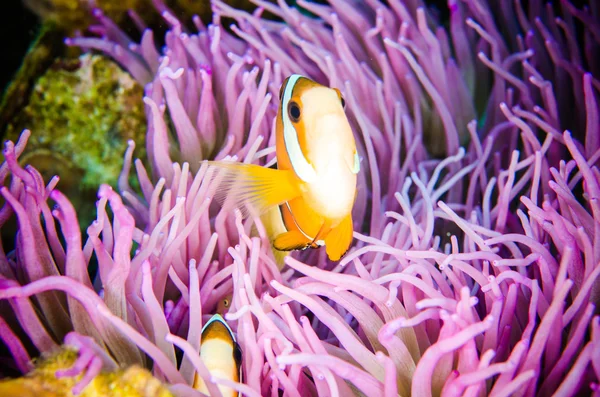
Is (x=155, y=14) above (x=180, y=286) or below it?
above

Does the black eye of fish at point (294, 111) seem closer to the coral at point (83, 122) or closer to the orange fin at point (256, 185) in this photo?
the orange fin at point (256, 185)

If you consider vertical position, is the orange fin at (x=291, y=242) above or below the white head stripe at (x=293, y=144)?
below

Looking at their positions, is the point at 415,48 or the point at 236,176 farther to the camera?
the point at 415,48

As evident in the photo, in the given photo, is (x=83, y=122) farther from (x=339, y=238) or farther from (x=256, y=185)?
(x=339, y=238)

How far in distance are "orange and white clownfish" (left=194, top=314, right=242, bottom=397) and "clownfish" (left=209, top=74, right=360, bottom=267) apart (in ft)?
0.60

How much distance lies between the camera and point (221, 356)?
70cm

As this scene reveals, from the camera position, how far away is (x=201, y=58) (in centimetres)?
126

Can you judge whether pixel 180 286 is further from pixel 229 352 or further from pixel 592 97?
pixel 592 97

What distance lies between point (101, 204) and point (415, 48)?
847mm

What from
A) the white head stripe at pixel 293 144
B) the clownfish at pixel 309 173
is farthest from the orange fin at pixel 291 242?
the white head stripe at pixel 293 144

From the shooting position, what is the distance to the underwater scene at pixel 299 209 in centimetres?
68

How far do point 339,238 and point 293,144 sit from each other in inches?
6.9

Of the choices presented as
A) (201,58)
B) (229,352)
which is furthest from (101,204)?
(201,58)

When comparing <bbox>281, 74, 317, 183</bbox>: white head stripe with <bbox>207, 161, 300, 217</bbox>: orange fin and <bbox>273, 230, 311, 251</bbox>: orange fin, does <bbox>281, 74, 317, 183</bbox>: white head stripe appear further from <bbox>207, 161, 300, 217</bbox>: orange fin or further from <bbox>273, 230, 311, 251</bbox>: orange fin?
<bbox>273, 230, 311, 251</bbox>: orange fin
